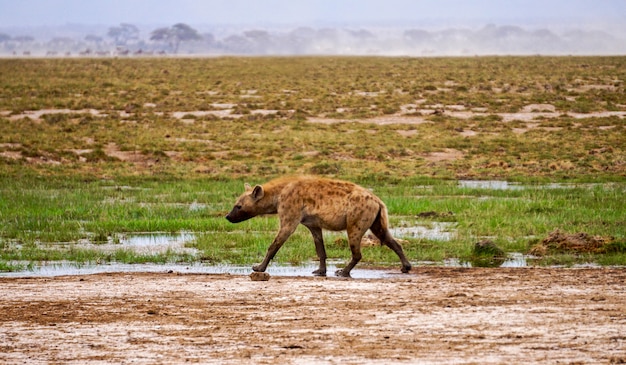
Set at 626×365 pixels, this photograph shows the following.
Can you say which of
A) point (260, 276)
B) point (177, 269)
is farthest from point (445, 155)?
point (260, 276)

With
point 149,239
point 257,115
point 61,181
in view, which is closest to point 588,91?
point 257,115

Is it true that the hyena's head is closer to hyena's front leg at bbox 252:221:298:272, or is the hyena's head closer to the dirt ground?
hyena's front leg at bbox 252:221:298:272

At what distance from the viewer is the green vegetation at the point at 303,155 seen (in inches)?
585

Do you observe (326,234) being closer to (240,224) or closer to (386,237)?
(240,224)

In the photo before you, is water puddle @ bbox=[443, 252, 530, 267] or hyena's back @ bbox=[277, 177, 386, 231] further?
water puddle @ bbox=[443, 252, 530, 267]

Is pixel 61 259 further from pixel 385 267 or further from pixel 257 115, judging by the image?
pixel 257 115

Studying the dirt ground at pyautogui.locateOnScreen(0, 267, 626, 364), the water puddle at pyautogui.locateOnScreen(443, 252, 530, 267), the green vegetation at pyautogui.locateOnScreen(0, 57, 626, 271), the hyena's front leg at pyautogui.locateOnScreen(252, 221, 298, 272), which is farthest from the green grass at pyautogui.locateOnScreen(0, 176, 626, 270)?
the dirt ground at pyautogui.locateOnScreen(0, 267, 626, 364)

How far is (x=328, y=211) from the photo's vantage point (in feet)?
37.8

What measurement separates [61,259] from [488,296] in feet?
19.0

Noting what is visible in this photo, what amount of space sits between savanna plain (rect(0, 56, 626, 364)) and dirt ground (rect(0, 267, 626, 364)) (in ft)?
0.10

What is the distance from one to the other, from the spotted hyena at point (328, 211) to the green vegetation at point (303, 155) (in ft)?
3.91

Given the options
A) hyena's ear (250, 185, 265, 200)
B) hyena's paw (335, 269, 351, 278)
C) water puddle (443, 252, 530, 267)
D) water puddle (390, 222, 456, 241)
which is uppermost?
hyena's ear (250, 185, 265, 200)

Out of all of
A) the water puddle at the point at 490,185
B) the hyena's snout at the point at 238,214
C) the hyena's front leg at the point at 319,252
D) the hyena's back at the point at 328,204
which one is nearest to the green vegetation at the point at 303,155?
the water puddle at the point at 490,185

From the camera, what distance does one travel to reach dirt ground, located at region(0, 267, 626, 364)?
7.60 m
